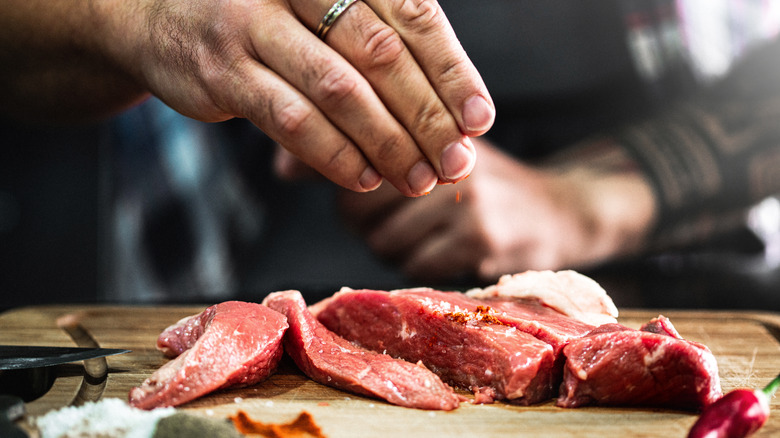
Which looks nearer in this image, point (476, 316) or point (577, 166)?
point (476, 316)

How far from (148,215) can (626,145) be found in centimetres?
312

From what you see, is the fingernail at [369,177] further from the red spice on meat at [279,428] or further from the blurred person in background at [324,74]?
the red spice on meat at [279,428]

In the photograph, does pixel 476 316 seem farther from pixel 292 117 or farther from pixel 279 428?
pixel 292 117

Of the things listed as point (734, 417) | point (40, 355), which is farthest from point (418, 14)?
point (40, 355)

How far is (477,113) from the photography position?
1688mm

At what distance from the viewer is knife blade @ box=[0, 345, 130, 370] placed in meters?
1.81

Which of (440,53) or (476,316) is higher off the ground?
(440,53)

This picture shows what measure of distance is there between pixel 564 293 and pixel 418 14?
1.12 meters

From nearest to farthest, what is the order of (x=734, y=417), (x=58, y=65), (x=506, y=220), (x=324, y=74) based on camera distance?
(x=734, y=417)
(x=324, y=74)
(x=58, y=65)
(x=506, y=220)

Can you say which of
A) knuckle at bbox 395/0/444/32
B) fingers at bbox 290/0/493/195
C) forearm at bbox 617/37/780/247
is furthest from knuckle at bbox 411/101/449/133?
forearm at bbox 617/37/780/247

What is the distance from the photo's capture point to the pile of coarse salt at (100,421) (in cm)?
146

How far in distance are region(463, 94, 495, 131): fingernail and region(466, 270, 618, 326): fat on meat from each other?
758 mm

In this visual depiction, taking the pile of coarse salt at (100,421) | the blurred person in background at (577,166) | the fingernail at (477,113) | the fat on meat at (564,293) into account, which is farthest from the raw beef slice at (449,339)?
the blurred person in background at (577,166)

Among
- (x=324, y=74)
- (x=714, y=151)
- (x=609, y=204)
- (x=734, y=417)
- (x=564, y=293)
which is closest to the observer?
(x=734, y=417)
